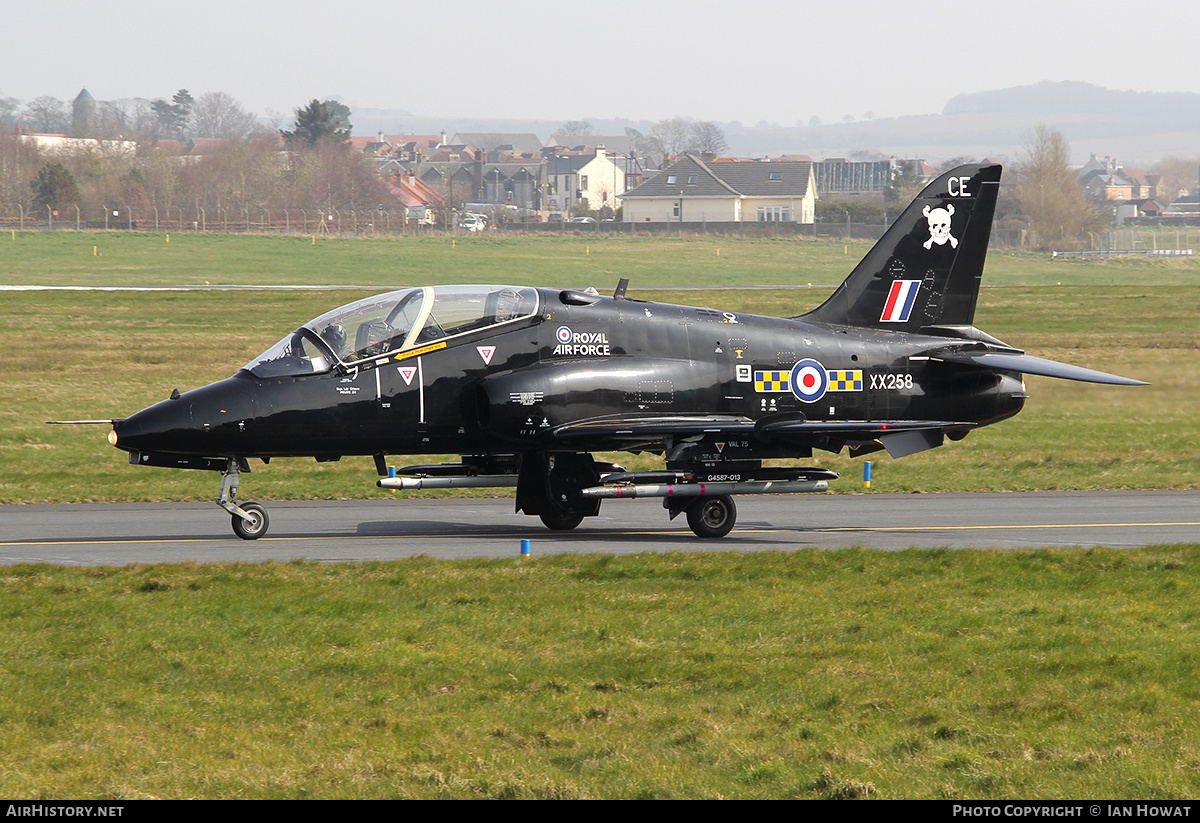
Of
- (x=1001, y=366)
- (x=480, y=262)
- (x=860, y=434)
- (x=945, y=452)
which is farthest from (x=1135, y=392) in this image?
(x=480, y=262)

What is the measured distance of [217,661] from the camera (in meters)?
10.3

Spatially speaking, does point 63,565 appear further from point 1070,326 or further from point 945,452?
point 1070,326

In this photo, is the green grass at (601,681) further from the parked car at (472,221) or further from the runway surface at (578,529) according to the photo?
the parked car at (472,221)

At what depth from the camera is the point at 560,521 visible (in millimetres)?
17719

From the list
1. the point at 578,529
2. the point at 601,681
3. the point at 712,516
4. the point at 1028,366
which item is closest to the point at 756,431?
the point at 712,516

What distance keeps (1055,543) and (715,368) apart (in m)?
5.11

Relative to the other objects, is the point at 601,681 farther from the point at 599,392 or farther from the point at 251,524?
the point at 251,524

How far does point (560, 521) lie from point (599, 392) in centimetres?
209

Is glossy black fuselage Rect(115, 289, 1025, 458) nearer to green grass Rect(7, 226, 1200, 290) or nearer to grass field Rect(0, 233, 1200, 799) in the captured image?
grass field Rect(0, 233, 1200, 799)

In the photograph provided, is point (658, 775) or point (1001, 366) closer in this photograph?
point (658, 775)

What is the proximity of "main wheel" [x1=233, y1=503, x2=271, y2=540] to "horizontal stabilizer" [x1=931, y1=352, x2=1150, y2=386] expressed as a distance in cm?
991

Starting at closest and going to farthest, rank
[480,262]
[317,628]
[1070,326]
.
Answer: [317,628] < [1070,326] < [480,262]

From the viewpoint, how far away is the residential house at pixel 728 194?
135m

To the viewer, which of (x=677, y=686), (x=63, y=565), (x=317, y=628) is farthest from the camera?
(x=63, y=565)
